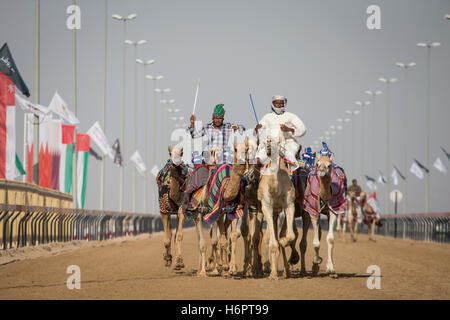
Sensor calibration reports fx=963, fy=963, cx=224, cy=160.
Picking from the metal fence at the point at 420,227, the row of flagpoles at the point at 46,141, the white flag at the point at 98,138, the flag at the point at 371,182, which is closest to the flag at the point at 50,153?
the row of flagpoles at the point at 46,141

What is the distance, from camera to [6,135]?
31016mm

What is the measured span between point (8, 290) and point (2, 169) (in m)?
14.2

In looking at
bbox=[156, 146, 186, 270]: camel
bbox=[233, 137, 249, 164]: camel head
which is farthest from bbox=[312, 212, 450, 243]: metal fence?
bbox=[233, 137, 249, 164]: camel head

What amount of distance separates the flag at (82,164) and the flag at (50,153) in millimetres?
5163

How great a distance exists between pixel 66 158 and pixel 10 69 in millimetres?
13590

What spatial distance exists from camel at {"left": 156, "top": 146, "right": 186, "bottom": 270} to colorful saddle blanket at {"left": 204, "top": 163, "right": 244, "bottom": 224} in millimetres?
1667

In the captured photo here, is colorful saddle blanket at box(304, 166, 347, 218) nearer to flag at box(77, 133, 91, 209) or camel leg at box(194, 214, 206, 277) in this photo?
camel leg at box(194, 214, 206, 277)

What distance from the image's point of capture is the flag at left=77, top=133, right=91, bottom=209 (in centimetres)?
4853

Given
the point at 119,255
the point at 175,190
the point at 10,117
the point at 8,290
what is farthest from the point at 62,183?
the point at 8,290

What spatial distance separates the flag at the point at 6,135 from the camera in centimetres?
3022

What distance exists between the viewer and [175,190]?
2094cm

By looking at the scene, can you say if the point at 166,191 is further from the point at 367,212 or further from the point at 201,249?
the point at 367,212

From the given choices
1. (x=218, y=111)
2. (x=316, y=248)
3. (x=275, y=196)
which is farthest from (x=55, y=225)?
(x=275, y=196)

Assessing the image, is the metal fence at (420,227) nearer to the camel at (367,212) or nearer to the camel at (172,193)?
the camel at (367,212)
